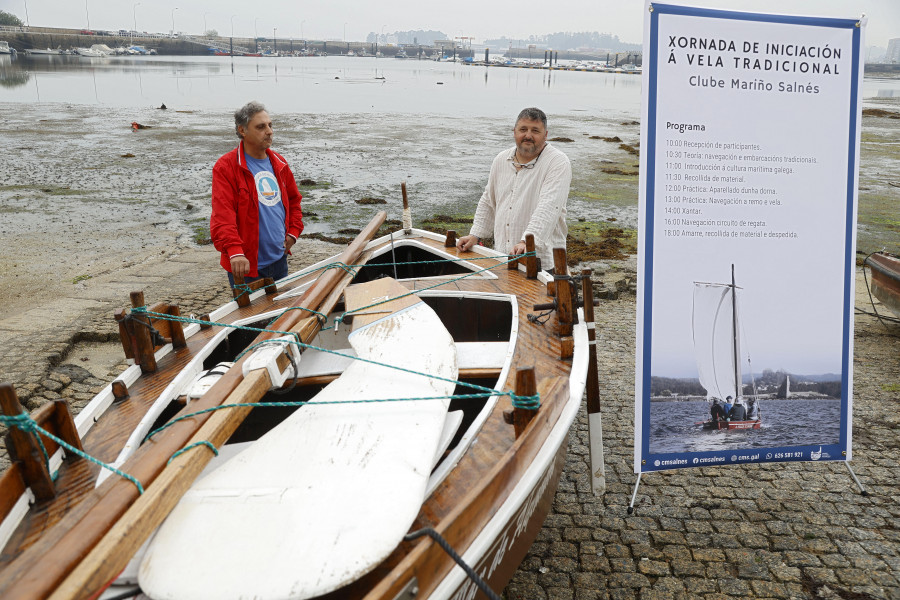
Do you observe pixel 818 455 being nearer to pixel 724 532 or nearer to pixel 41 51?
pixel 724 532

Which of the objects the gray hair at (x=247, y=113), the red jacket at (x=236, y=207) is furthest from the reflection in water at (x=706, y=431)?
the gray hair at (x=247, y=113)

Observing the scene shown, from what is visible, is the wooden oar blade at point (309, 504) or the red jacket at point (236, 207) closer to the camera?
the wooden oar blade at point (309, 504)

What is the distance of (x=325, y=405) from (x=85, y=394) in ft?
12.2

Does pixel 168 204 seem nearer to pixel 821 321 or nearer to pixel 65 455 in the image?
pixel 65 455

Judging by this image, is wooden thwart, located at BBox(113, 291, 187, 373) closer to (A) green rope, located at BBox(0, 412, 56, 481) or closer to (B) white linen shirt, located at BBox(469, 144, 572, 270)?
(A) green rope, located at BBox(0, 412, 56, 481)

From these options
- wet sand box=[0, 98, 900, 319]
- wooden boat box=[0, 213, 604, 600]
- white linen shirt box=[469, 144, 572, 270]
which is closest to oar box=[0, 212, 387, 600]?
wooden boat box=[0, 213, 604, 600]

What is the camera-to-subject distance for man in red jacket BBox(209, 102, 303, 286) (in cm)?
443

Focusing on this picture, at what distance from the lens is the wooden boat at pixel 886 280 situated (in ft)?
22.7

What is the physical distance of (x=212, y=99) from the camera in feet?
127

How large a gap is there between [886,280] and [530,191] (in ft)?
16.3

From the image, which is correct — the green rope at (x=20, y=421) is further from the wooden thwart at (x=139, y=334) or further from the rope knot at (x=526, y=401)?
the rope knot at (x=526, y=401)

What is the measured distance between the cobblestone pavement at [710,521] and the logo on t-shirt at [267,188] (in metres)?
2.42

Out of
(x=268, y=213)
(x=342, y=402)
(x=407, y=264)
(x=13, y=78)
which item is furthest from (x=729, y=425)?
(x=13, y=78)

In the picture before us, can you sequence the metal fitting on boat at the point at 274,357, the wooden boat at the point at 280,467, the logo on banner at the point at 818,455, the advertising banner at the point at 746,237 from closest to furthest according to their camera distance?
the wooden boat at the point at 280,467, the metal fitting on boat at the point at 274,357, the advertising banner at the point at 746,237, the logo on banner at the point at 818,455
